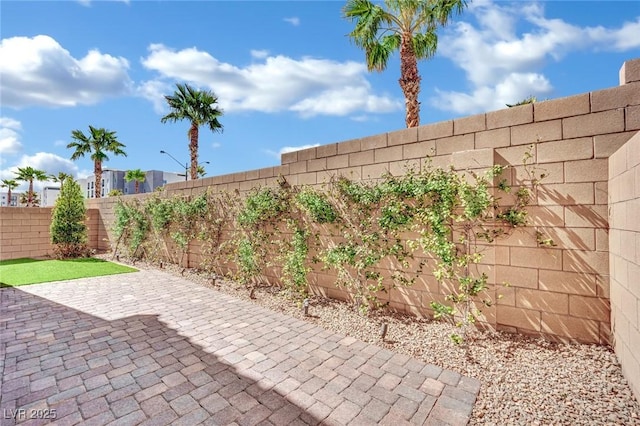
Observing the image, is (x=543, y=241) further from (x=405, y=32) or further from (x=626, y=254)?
(x=405, y=32)

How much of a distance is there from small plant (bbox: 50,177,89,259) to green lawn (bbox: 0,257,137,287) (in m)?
0.93

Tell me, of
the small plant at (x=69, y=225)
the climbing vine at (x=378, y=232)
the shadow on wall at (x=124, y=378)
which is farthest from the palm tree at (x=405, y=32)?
the small plant at (x=69, y=225)

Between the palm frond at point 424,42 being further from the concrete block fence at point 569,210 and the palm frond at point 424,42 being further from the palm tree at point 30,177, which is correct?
the palm tree at point 30,177

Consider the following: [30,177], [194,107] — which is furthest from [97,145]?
Answer: [30,177]

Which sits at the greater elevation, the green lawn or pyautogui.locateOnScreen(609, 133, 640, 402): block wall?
pyautogui.locateOnScreen(609, 133, 640, 402): block wall

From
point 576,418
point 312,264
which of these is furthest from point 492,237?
point 312,264

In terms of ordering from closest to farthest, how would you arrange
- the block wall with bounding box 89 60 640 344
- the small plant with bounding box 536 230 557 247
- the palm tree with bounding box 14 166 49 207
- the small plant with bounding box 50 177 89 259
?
the block wall with bounding box 89 60 640 344 < the small plant with bounding box 536 230 557 247 < the small plant with bounding box 50 177 89 259 < the palm tree with bounding box 14 166 49 207

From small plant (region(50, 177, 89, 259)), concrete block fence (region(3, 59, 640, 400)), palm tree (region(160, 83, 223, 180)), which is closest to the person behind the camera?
concrete block fence (region(3, 59, 640, 400))

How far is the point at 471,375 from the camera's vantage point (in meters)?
3.11

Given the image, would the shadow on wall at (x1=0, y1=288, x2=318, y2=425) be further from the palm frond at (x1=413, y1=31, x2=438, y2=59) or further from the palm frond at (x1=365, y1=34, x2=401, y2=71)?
the palm frond at (x1=413, y1=31, x2=438, y2=59)

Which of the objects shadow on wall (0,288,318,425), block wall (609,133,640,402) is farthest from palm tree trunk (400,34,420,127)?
shadow on wall (0,288,318,425)

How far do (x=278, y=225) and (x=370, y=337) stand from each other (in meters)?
3.27

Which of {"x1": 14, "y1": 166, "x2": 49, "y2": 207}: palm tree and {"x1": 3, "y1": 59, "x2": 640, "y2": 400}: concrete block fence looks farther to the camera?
{"x1": 14, "y1": 166, "x2": 49, "y2": 207}: palm tree

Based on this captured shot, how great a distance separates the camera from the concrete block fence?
2998mm
